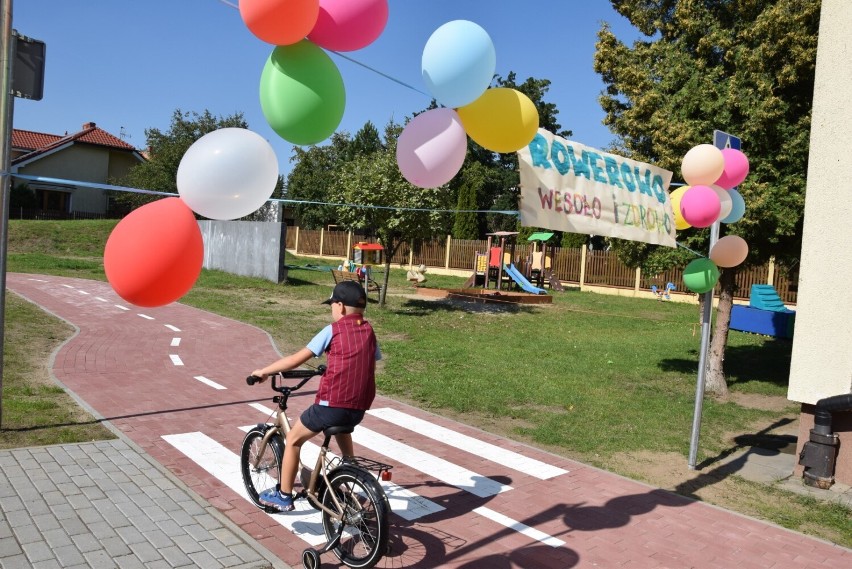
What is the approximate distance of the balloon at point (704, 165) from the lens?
21.0 feet

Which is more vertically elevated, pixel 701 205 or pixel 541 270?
pixel 701 205

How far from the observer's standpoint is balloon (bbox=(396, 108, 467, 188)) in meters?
4.54

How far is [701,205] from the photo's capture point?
6.33 metres

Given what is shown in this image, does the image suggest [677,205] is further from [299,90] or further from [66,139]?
[66,139]

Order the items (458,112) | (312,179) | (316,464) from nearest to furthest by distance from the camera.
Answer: (316,464), (458,112), (312,179)

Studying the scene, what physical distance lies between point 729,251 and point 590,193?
89.0 inches

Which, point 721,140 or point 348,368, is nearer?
point 348,368

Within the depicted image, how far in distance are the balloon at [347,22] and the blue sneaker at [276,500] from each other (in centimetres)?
320

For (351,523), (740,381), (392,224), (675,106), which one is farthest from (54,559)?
(392,224)

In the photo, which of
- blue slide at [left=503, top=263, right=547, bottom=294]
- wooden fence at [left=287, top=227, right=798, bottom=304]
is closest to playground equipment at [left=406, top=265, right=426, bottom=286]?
blue slide at [left=503, top=263, right=547, bottom=294]

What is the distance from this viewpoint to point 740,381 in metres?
12.0

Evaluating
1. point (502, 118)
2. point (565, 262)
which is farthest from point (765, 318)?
point (565, 262)

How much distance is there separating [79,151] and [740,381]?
45.1 m

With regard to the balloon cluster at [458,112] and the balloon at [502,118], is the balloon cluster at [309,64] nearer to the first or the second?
the balloon cluster at [458,112]
